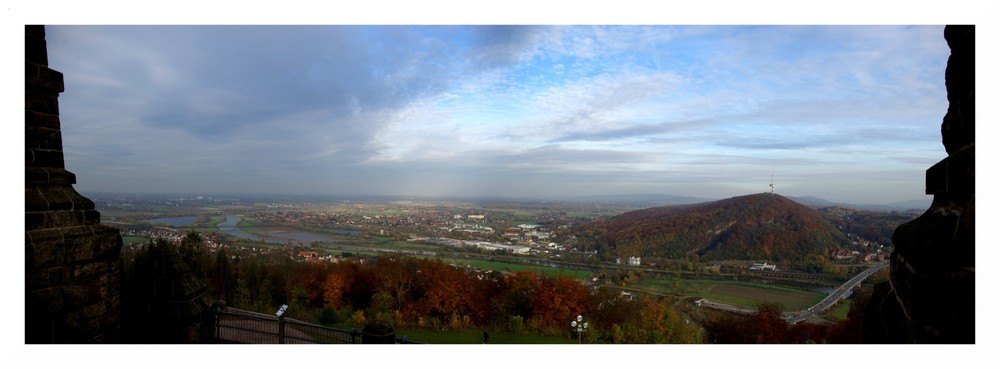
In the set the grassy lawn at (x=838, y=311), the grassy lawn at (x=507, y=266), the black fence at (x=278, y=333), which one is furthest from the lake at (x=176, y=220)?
the grassy lawn at (x=838, y=311)

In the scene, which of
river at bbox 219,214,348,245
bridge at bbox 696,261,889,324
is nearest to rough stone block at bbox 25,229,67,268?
bridge at bbox 696,261,889,324

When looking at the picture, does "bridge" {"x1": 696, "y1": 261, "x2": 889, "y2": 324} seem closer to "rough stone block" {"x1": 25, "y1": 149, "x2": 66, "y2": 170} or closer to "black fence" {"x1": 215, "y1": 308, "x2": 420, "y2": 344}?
"black fence" {"x1": 215, "y1": 308, "x2": 420, "y2": 344}

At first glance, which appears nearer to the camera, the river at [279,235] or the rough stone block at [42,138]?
the rough stone block at [42,138]

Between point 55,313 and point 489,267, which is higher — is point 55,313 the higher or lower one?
the higher one

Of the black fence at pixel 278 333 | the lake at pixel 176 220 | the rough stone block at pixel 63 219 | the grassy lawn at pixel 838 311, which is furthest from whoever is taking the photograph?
the lake at pixel 176 220

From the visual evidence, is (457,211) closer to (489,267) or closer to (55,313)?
(489,267)

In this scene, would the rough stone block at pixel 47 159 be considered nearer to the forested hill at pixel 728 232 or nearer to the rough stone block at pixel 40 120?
the rough stone block at pixel 40 120
